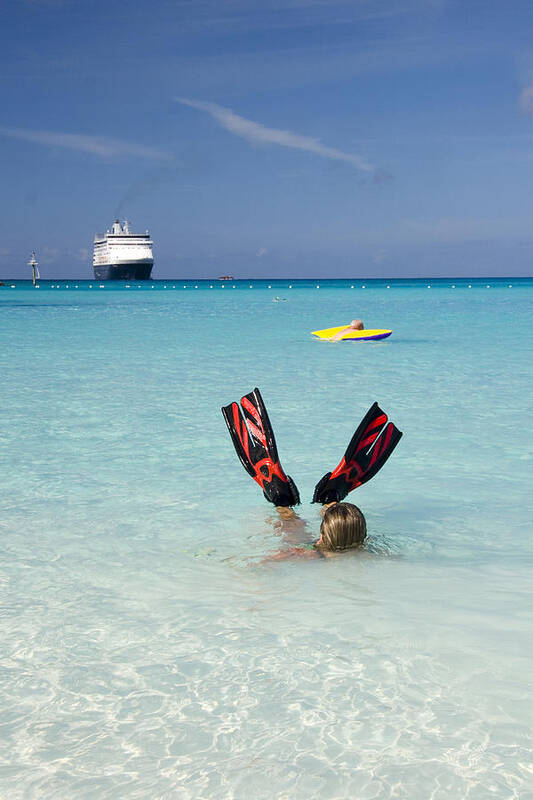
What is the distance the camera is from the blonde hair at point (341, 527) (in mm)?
4340

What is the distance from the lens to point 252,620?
11.8ft

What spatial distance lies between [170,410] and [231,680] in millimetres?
6561

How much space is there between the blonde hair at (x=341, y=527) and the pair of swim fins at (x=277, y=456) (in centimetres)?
64

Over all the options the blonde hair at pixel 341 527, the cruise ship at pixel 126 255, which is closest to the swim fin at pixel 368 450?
the blonde hair at pixel 341 527

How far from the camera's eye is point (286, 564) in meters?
4.32

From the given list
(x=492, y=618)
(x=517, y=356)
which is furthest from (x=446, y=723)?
(x=517, y=356)

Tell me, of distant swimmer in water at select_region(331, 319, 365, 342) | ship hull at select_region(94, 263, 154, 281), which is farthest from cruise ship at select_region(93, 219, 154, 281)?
distant swimmer in water at select_region(331, 319, 365, 342)

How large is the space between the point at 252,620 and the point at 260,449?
1710 mm

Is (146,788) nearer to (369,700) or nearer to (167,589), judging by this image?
(369,700)

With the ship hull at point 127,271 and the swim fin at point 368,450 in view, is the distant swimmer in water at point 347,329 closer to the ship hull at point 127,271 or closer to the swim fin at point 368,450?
the swim fin at point 368,450

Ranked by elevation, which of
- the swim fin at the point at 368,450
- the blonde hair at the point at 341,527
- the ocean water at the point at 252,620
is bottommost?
the ocean water at the point at 252,620

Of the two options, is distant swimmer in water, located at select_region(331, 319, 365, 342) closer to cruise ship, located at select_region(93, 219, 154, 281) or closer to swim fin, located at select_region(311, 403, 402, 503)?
swim fin, located at select_region(311, 403, 402, 503)

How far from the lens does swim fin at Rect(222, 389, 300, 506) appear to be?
16.8 feet

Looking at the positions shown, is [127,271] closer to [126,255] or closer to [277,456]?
[126,255]
